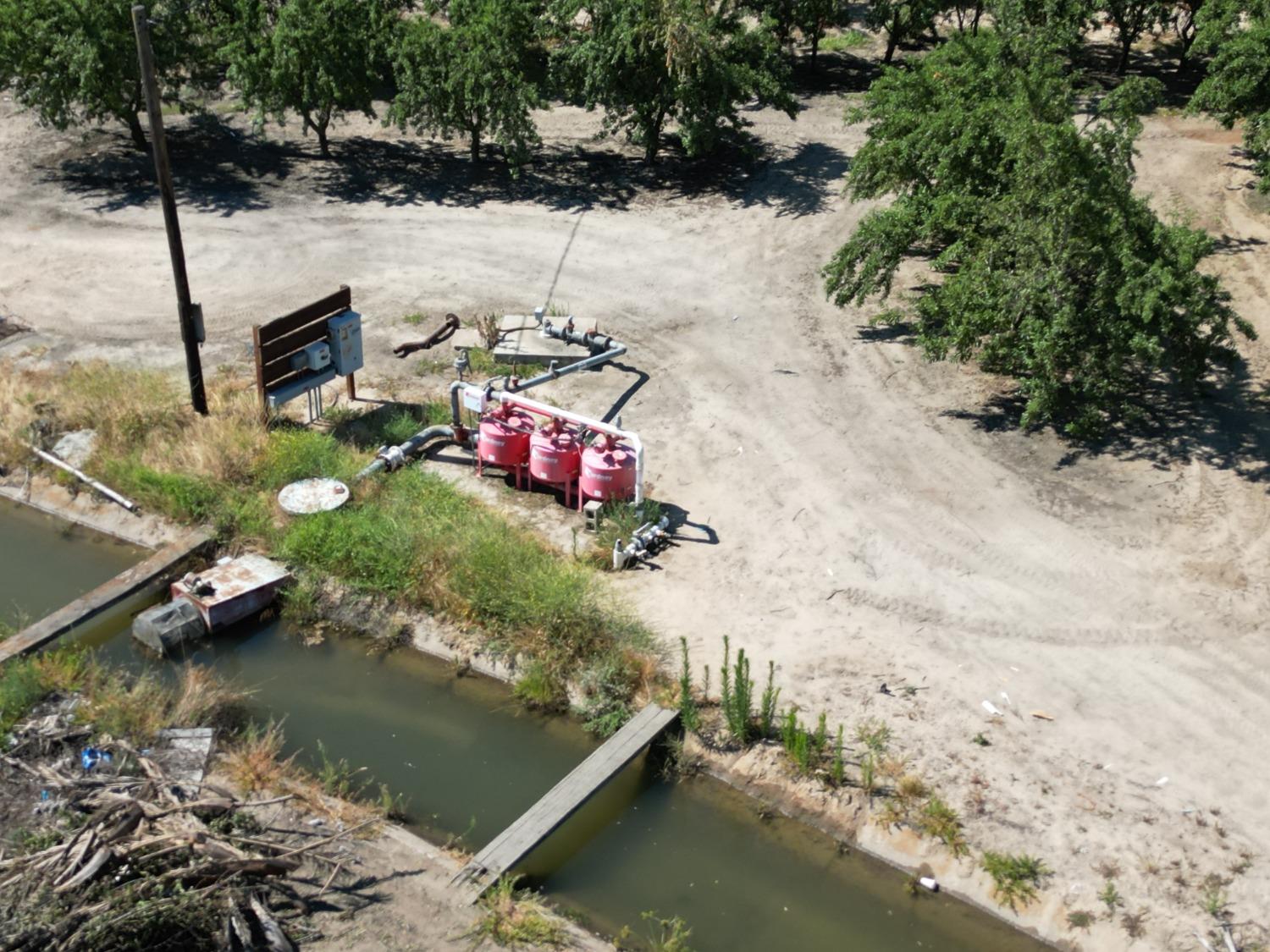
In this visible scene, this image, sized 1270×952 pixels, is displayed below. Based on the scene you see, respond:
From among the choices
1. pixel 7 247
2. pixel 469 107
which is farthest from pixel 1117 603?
pixel 7 247

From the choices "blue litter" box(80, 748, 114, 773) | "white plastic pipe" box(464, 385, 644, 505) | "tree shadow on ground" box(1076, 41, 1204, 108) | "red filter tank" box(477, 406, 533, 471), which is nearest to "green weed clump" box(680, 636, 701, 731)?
"white plastic pipe" box(464, 385, 644, 505)

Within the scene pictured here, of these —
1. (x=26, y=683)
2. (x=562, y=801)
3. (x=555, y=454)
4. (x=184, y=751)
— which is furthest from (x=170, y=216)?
(x=562, y=801)

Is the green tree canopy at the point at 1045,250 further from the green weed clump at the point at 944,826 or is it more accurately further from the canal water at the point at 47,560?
the canal water at the point at 47,560

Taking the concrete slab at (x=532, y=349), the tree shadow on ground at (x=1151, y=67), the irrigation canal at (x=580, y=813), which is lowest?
the irrigation canal at (x=580, y=813)

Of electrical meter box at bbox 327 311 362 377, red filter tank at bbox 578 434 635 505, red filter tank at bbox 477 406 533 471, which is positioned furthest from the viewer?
electrical meter box at bbox 327 311 362 377

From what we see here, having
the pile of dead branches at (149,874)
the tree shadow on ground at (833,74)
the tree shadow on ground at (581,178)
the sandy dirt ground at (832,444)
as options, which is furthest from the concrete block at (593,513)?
the tree shadow on ground at (833,74)

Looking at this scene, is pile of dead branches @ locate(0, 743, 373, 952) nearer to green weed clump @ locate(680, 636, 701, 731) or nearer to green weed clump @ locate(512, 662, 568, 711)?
green weed clump @ locate(512, 662, 568, 711)

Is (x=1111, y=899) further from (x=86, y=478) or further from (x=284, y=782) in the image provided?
(x=86, y=478)
